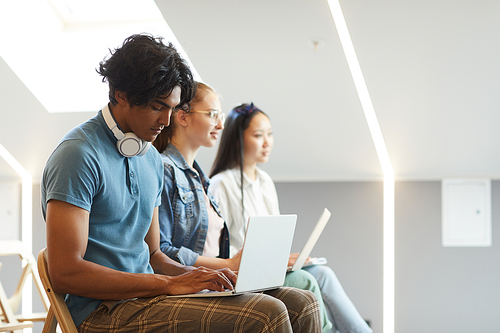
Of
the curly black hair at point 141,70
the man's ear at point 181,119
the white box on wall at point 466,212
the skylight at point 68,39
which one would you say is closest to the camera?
the curly black hair at point 141,70

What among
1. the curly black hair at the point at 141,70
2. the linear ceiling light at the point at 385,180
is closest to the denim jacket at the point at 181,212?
the curly black hair at the point at 141,70

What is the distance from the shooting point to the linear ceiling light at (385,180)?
7.70 ft

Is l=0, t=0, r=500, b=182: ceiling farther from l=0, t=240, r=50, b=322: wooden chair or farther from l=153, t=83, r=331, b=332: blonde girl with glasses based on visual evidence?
l=0, t=240, r=50, b=322: wooden chair

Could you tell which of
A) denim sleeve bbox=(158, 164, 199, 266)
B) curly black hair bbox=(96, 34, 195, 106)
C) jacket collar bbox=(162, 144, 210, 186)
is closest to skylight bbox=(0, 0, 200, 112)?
jacket collar bbox=(162, 144, 210, 186)

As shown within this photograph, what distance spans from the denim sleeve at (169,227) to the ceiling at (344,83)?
3.09ft

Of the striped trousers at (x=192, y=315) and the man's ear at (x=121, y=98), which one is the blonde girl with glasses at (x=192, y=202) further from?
the striped trousers at (x=192, y=315)

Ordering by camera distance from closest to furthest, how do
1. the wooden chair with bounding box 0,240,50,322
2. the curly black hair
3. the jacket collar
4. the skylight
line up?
the curly black hair, the jacket collar, the wooden chair with bounding box 0,240,50,322, the skylight

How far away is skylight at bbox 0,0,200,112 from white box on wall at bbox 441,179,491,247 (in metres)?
1.66

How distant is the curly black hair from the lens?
3.57 feet

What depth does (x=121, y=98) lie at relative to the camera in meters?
1.12

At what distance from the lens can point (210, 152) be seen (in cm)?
291

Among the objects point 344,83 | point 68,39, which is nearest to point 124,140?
point 344,83

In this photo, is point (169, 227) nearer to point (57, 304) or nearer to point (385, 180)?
point (57, 304)

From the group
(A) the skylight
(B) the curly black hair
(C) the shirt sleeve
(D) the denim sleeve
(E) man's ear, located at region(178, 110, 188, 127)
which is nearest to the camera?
(C) the shirt sleeve
